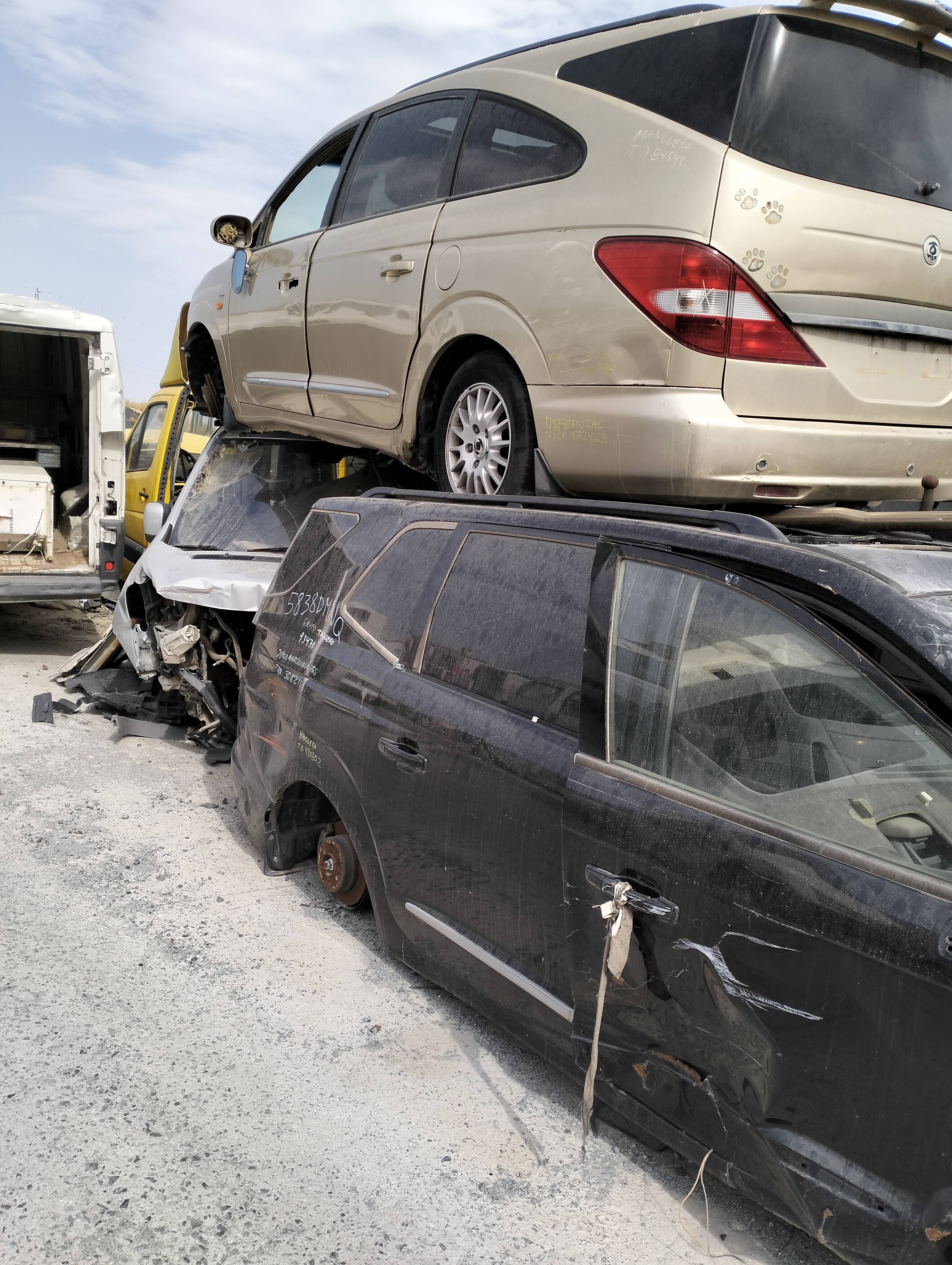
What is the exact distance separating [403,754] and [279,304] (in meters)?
3.67

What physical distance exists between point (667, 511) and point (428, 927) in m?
1.47

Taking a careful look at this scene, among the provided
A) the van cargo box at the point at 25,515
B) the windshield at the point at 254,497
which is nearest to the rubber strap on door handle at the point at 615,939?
the windshield at the point at 254,497

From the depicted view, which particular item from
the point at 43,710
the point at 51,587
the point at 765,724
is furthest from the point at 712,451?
the point at 51,587

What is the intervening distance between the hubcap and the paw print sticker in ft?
3.76

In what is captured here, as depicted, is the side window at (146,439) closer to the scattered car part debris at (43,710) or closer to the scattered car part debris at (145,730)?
the scattered car part debris at (43,710)

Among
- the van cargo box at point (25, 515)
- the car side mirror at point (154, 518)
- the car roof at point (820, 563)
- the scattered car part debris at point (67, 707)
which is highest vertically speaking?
the car roof at point (820, 563)

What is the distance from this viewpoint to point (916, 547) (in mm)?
2594

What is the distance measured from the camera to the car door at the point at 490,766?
2789mm

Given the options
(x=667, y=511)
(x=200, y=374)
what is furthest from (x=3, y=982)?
(x=200, y=374)

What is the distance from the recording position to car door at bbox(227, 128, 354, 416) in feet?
19.2

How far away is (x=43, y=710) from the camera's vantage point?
6973 mm

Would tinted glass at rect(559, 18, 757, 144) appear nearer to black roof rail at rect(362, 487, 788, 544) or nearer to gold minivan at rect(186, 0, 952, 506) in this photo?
gold minivan at rect(186, 0, 952, 506)

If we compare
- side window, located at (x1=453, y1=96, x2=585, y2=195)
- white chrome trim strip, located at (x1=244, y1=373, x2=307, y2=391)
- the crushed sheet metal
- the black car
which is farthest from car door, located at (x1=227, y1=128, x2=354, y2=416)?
the crushed sheet metal

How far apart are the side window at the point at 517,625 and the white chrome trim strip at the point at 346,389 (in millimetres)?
2002
